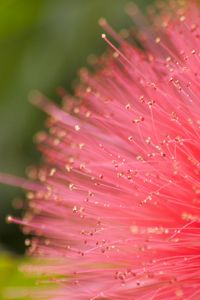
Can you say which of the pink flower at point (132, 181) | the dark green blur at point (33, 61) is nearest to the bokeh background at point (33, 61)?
the dark green blur at point (33, 61)

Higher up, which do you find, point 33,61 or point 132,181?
point 33,61

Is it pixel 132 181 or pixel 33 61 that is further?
pixel 33 61

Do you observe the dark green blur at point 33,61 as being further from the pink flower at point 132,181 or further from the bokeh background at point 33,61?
the pink flower at point 132,181

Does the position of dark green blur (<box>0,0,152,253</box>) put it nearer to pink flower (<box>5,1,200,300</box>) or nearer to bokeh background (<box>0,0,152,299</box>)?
bokeh background (<box>0,0,152,299</box>)

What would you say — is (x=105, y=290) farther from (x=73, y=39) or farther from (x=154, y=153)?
(x=73, y=39)

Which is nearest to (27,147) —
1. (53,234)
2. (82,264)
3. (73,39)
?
(73,39)

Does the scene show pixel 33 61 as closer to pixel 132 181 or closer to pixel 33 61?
pixel 33 61

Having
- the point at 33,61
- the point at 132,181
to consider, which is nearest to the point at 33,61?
the point at 33,61
